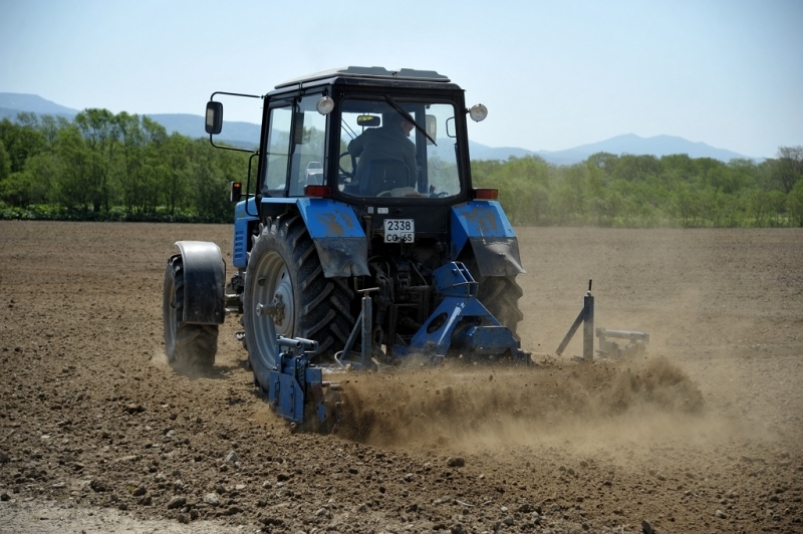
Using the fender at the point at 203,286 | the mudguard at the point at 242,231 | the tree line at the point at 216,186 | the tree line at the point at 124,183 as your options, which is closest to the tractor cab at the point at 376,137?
the mudguard at the point at 242,231

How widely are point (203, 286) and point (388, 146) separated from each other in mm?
2419

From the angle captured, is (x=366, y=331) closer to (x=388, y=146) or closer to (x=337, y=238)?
(x=337, y=238)

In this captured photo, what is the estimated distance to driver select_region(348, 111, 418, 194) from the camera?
Answer: 25.7 feet

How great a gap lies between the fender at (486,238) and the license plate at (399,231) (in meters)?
0.41

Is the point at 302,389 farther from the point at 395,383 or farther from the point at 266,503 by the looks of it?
the point at 266,503

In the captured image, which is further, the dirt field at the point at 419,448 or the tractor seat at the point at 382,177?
the tractor seat at the point at 382,177

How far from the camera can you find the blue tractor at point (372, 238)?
7047 mm

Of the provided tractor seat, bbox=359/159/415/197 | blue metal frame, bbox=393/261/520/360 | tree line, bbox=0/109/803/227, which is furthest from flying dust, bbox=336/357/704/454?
tree line, bbox=0/109/803/227

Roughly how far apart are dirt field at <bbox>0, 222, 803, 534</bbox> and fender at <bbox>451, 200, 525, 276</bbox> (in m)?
0.83

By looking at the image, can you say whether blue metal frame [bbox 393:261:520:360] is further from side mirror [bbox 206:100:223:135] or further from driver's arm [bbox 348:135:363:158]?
side mirror [bbox 206:100:223:135]

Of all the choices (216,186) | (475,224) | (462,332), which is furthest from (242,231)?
(216,186)

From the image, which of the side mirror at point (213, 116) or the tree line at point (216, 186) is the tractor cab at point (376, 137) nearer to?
the side mirror at point (213, 116)

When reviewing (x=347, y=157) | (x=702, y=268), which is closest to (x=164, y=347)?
(x=347, y=157)

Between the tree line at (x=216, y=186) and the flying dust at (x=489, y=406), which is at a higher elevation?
the tree line at (x=216, y=186)
